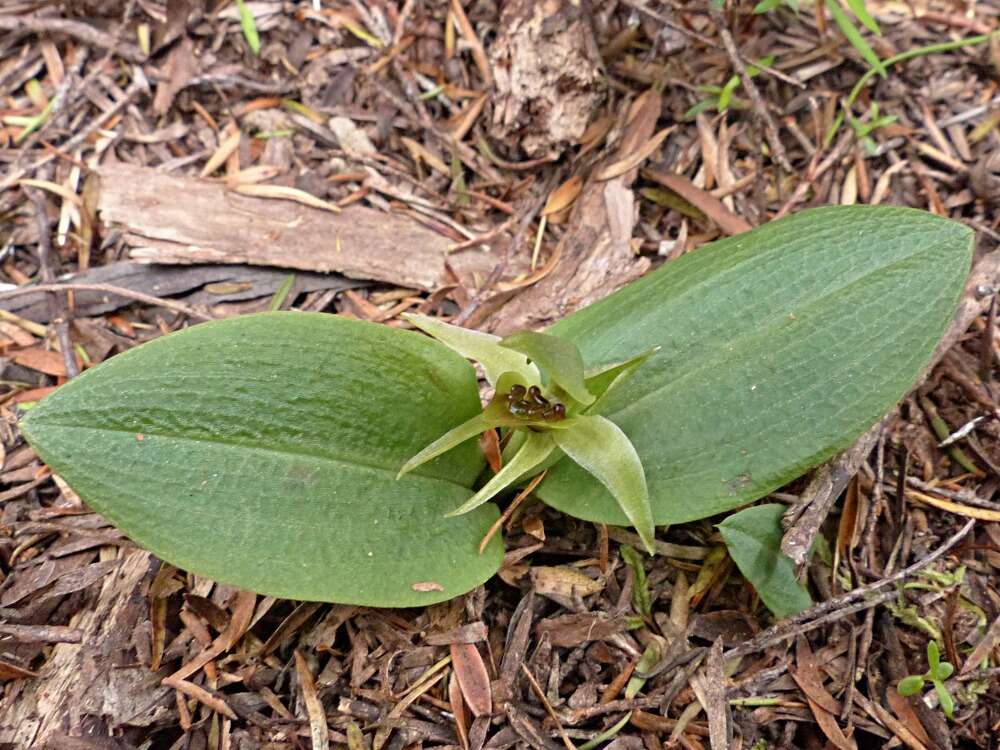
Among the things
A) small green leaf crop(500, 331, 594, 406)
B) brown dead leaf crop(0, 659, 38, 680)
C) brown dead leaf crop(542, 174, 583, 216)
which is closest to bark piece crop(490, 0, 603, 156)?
brown dead leaf crop(542, 174, 583, 216)

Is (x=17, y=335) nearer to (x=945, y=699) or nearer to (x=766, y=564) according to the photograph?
(x=766, y=564)

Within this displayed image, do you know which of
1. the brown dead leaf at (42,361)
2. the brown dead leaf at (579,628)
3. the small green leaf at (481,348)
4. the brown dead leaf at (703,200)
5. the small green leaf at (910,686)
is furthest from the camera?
the brown dead leaf at (703,200)

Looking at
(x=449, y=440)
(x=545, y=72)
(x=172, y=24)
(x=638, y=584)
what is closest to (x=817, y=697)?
(x=638, y=584)

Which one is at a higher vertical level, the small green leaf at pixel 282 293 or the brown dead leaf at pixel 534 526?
the small green leaf at pixel 282 293

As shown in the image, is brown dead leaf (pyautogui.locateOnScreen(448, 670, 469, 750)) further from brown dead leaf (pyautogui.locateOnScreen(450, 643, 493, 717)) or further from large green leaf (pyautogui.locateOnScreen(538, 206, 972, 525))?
large green leaf (pyautogui.locateOnScreen(538, 206, 972, 525))

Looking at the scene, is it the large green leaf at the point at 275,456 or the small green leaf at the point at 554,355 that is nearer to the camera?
the small green leaf at the point at 554,355

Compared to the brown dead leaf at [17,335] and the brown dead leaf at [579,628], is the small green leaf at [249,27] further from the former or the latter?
the brown dead leaf at [579,628]

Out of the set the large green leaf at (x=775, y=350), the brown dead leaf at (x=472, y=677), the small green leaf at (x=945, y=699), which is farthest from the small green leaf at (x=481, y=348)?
the small green leaf at (x=945, y=699)
